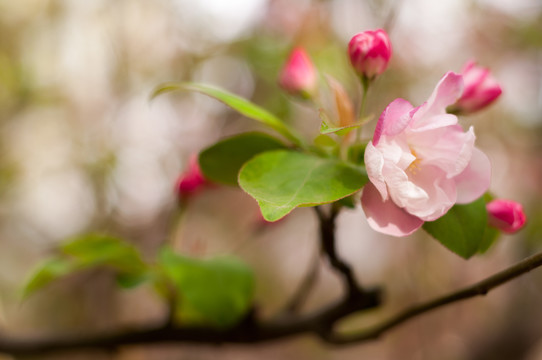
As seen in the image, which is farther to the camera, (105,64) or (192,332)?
(105,64)

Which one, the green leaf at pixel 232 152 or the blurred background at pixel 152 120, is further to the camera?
the blurred background at pixel 152 120

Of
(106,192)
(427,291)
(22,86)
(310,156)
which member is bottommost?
(427,291)

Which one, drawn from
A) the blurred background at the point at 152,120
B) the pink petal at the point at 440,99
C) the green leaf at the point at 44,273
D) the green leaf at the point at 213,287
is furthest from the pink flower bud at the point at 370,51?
the blurred background at the point at 152,120

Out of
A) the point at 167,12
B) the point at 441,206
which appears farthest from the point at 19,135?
the point at 441,206

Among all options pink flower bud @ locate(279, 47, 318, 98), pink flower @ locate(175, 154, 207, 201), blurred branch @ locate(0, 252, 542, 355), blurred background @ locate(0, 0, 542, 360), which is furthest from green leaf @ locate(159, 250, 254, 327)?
blurred background @ locate(0, 0, 542, 360)

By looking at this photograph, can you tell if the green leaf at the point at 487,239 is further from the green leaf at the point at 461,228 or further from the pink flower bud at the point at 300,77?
the pink flower bud at the point at 300,77

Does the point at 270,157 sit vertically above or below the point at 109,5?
above

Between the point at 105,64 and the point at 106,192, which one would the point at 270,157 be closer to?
the point at 106,192

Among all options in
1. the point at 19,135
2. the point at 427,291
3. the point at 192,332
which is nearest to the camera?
the point at 192,332
